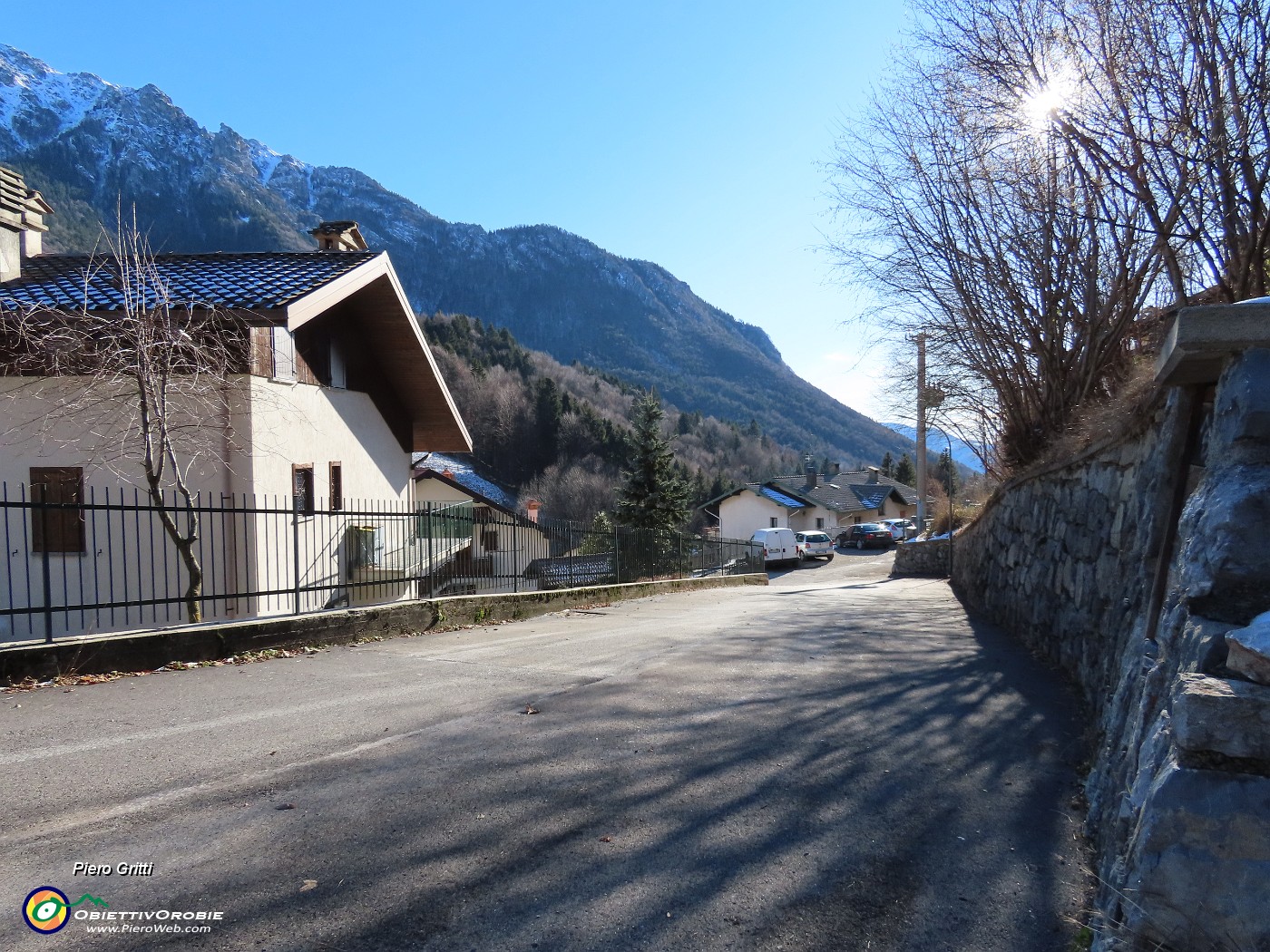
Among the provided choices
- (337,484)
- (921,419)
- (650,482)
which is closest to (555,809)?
(337,484)

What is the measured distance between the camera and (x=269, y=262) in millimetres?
13969

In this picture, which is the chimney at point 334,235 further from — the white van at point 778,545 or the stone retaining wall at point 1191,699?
the white van at point 778,545

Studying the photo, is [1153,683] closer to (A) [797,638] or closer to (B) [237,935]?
(B) [237,935]

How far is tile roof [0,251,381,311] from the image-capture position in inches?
431

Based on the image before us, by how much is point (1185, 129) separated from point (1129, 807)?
732 centimetres

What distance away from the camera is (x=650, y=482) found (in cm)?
3800

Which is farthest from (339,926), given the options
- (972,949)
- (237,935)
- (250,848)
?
(972,949)

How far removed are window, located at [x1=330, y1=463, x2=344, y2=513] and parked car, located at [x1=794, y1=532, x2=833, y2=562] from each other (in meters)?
30.8

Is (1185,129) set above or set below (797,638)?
above

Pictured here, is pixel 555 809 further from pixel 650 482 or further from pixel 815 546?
pixel 815 546

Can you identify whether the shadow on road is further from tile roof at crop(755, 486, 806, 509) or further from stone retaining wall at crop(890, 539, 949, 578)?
tile roof at crop(755, 486, 806, 509)

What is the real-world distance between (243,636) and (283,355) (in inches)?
233

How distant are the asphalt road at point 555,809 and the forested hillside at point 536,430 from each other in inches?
1926

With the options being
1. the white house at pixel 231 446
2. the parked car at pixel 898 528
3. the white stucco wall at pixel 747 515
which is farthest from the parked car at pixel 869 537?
the white house at pixel 231 446
